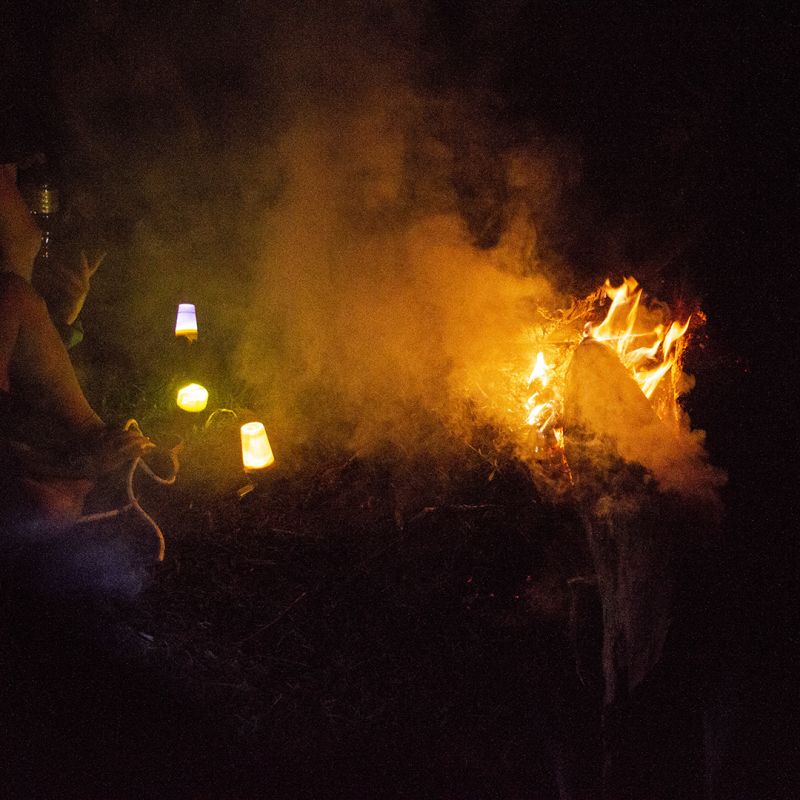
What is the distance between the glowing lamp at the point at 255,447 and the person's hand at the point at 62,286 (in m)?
1.37

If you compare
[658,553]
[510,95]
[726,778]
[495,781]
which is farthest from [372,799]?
[510,95]

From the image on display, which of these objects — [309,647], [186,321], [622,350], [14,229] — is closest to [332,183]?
[186,321]

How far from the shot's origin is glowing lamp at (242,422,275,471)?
441 centimetres

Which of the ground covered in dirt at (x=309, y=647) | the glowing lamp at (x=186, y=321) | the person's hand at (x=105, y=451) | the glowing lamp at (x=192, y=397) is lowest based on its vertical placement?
the ground covered in dirt at (x=309, y=647)

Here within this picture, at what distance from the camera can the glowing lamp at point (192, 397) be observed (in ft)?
16.5

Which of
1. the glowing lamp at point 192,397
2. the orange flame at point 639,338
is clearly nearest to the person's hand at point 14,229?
the glowing lamp at point 192,397

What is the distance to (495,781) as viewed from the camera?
8.78 ft

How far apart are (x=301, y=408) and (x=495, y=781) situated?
134 inches

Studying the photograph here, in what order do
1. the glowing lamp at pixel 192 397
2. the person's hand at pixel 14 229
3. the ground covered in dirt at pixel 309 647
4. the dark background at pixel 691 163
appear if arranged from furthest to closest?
the glowing lamp at pixel 192 397, the dark background at pixel 691 163, the person's hand at pixel 14 229, the ground covered in dirt at pixel 309 647

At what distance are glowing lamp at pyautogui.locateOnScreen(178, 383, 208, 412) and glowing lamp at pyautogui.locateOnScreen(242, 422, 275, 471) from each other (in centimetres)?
84

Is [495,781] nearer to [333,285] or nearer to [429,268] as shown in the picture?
[429,268]

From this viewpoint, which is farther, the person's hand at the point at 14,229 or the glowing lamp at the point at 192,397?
the glowing lamp at the point at 192,397

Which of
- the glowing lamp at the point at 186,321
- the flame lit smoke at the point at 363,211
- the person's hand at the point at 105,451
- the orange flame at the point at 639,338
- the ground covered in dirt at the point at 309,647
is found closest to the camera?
the ground covered in dirt at the point at 309,647

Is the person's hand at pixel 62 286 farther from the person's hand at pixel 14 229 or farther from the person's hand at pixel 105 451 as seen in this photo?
the person's hand at pixel 105 451
